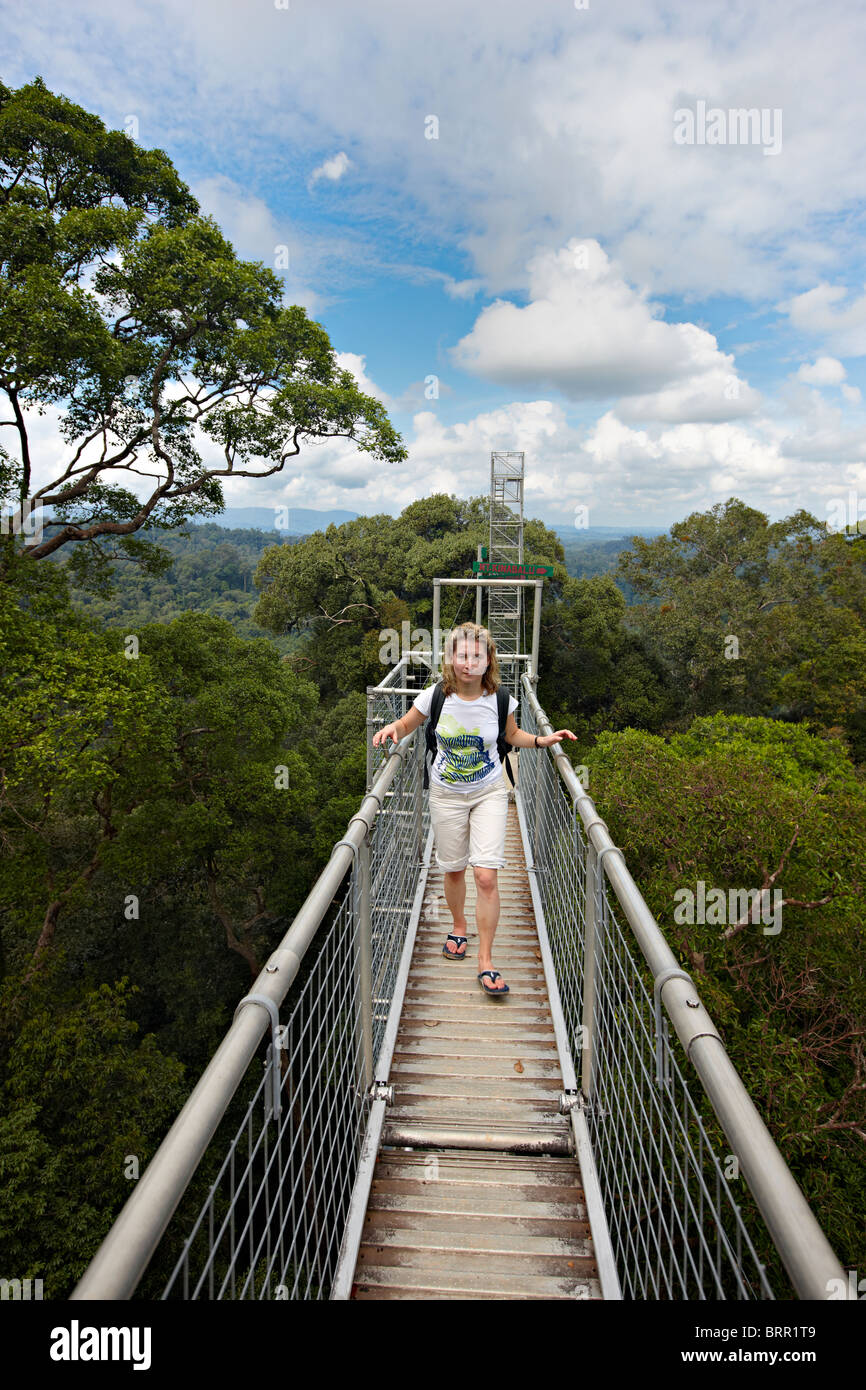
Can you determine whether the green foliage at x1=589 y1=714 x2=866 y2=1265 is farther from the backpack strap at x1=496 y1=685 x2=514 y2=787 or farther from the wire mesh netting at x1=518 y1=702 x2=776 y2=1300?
the backpack strap at x1=496 y1=685 x2=514 y2=787

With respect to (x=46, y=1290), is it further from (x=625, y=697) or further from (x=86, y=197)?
(x=625, y=697)

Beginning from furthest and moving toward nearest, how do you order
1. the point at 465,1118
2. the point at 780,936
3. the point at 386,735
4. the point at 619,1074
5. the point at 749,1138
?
the point at 780,936 < the point at 386,735 < the point at 465,1118 < the point at 619,1074 < the point at 749,1138

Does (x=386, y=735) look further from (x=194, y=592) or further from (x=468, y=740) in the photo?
(x=194, y=592)

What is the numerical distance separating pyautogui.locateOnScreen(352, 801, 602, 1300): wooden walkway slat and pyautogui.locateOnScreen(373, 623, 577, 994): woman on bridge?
0.71 feet

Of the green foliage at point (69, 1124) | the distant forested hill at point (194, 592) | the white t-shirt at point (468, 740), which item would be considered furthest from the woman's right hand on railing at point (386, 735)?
the distant forested hill at point (194, 592)

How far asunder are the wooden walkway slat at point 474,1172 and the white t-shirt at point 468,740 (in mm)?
944

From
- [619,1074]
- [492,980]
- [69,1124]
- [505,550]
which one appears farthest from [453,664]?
[505,550]

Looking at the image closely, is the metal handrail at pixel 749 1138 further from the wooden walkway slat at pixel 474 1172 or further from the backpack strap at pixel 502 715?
the backpack strap at pixel 502 715

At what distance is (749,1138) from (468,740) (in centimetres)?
198

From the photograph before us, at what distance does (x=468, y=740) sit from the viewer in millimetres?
2893

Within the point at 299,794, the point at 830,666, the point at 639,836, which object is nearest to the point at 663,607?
the point at 830,666

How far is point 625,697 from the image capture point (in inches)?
949

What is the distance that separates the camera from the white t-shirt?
9.52 feet

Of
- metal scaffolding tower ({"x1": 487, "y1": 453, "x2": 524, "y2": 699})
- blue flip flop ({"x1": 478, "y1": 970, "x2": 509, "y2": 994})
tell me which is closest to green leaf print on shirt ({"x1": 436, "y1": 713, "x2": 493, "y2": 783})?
blue flip flop ({"x1": 478, "y1": 970, "x2": 509, "y2": 994})
